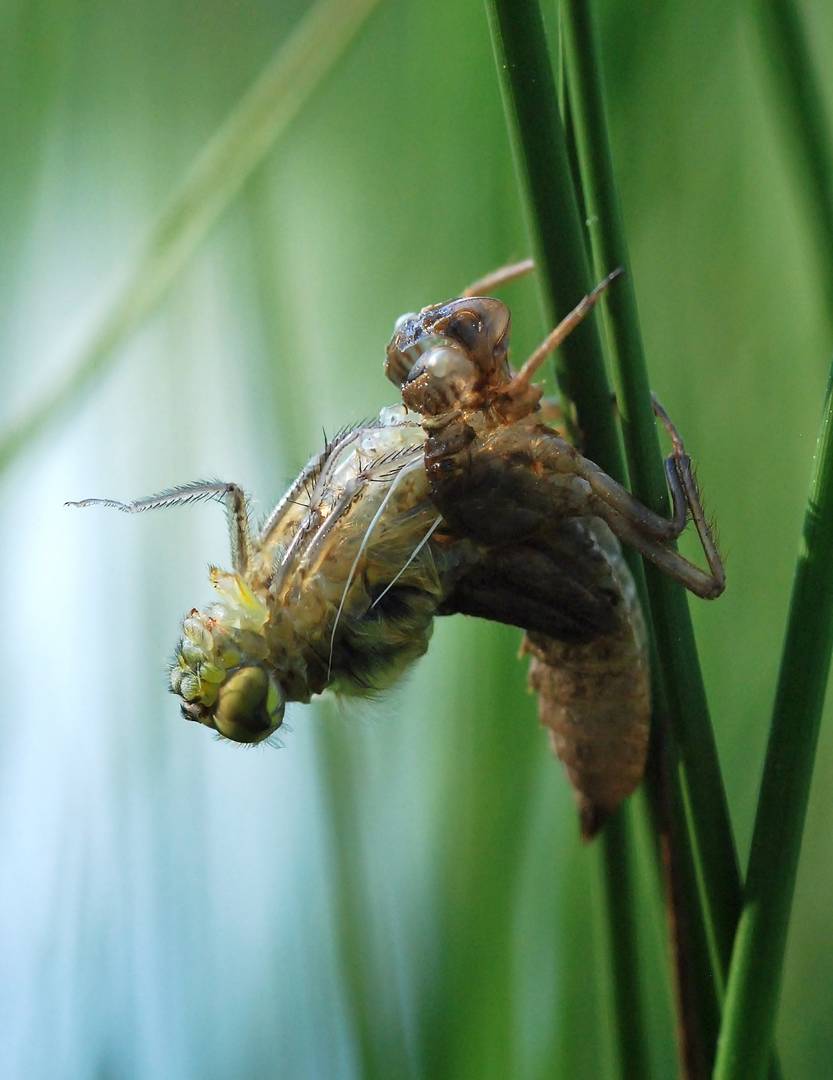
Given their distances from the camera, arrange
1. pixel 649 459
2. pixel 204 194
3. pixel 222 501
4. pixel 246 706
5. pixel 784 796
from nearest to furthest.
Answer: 1. pixel 784 796
2. pixel 649 459
3. pixel 246 706
4. pixel 222 501
5. pixel 204 194

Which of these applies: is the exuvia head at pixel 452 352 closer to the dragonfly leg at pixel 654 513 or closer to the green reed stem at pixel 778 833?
the dragonfly leg at pixel 654 513

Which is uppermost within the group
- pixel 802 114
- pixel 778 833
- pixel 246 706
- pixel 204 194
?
pixel 204 194

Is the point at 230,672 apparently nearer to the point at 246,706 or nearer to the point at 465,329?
the point at 246,706

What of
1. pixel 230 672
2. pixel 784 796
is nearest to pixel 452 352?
pixel 230 672

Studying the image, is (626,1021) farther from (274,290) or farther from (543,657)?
(274,290)

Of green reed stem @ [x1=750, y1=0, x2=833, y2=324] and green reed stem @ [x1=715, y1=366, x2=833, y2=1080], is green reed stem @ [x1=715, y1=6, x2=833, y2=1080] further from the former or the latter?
green reed stem @ [x1=750, y1=0, x2=833, y2=324]

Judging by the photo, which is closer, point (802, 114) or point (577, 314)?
point (577, 314)

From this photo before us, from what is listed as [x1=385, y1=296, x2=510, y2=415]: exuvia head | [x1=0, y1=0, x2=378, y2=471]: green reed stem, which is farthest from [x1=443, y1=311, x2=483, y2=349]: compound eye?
[x1=0, y1=0, x2=378, y2=471]: green reed stem

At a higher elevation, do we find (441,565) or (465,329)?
(465,329)

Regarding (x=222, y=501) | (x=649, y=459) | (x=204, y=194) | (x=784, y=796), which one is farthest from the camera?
(x=204, y=194)
